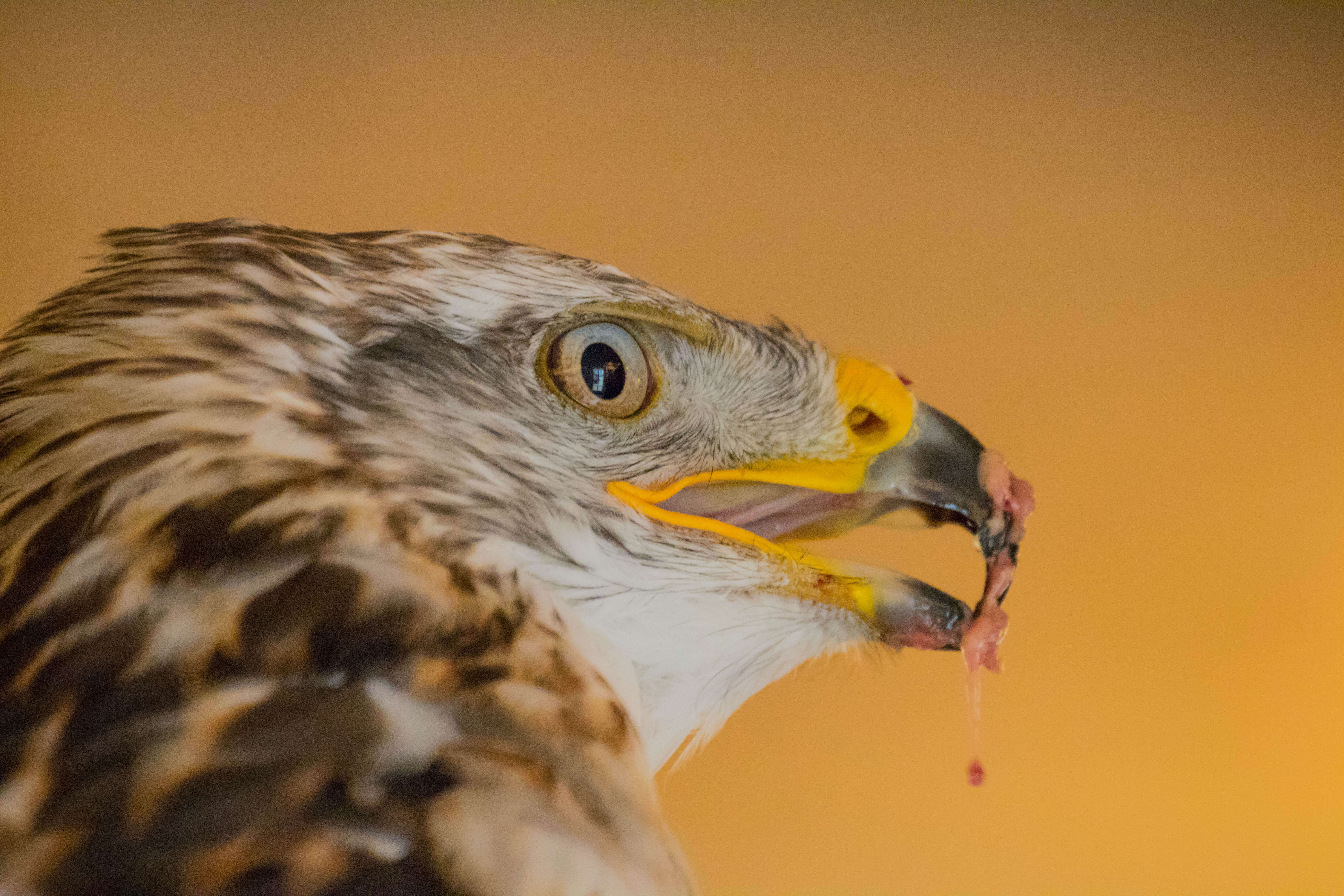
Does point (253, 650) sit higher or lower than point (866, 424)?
lower

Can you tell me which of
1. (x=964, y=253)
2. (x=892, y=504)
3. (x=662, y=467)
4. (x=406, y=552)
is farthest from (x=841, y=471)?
(x=964, y=253)

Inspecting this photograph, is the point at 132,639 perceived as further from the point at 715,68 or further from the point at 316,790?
the point at 715,68

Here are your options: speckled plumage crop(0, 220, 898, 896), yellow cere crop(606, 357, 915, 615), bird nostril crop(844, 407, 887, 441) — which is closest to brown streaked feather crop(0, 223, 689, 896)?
speckled plumage crop(0, 220, 898, 896)

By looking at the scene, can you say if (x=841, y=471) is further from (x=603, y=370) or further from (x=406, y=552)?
(x=406, y=552)

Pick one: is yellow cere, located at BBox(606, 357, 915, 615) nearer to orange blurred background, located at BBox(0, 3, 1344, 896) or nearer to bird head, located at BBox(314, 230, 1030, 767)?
bird head, located at BBox(314, 230, 1030, 767)

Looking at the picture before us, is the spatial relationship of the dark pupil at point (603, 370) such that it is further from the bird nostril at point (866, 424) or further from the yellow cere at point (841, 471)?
the bird nostril at point (866, 424)

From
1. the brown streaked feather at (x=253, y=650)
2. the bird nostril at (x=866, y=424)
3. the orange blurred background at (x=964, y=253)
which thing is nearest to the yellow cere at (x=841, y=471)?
the bird nostril at (x=866, y=424)
